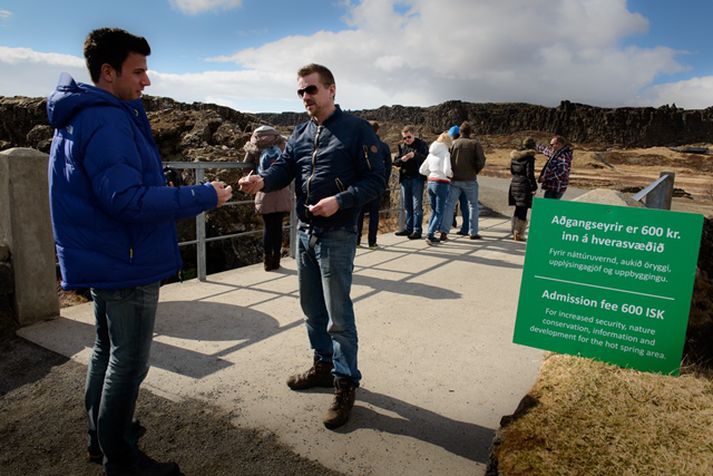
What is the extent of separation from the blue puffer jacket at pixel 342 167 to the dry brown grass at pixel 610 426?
1.33 metres

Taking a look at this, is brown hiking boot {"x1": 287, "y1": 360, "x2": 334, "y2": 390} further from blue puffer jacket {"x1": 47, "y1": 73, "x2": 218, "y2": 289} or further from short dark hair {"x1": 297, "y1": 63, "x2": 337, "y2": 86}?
short dark hair {"x1": 297, "y1": 63, "x2": 337, "y2": 86}

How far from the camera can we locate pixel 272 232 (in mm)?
6125

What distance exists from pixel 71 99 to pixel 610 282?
8.64 ft

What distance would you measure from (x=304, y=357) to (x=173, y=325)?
4.18ft

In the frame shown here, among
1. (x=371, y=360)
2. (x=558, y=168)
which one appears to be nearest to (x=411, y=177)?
(x=558, y=168)

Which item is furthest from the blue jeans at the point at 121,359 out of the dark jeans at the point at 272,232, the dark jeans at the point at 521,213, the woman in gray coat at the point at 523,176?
the dark jeans at the point at 521,213

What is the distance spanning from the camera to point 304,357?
12.1 ft

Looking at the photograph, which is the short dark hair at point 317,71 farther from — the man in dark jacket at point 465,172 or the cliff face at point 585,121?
the cliff face at point 585,121

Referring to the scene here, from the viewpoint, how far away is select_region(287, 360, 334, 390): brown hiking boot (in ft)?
10.5

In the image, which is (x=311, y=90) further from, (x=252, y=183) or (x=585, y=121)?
(x=585, y=121)

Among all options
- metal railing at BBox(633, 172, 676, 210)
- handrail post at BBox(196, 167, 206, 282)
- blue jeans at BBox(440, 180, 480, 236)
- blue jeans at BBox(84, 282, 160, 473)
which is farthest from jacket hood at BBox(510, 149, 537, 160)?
blue jeans at BBox(84, 282, 160, 473)

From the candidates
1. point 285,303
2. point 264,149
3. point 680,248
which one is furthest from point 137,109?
point 264,149

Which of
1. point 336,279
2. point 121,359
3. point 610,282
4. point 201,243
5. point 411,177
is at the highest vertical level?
point 411,177

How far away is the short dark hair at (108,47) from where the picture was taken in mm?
2021
